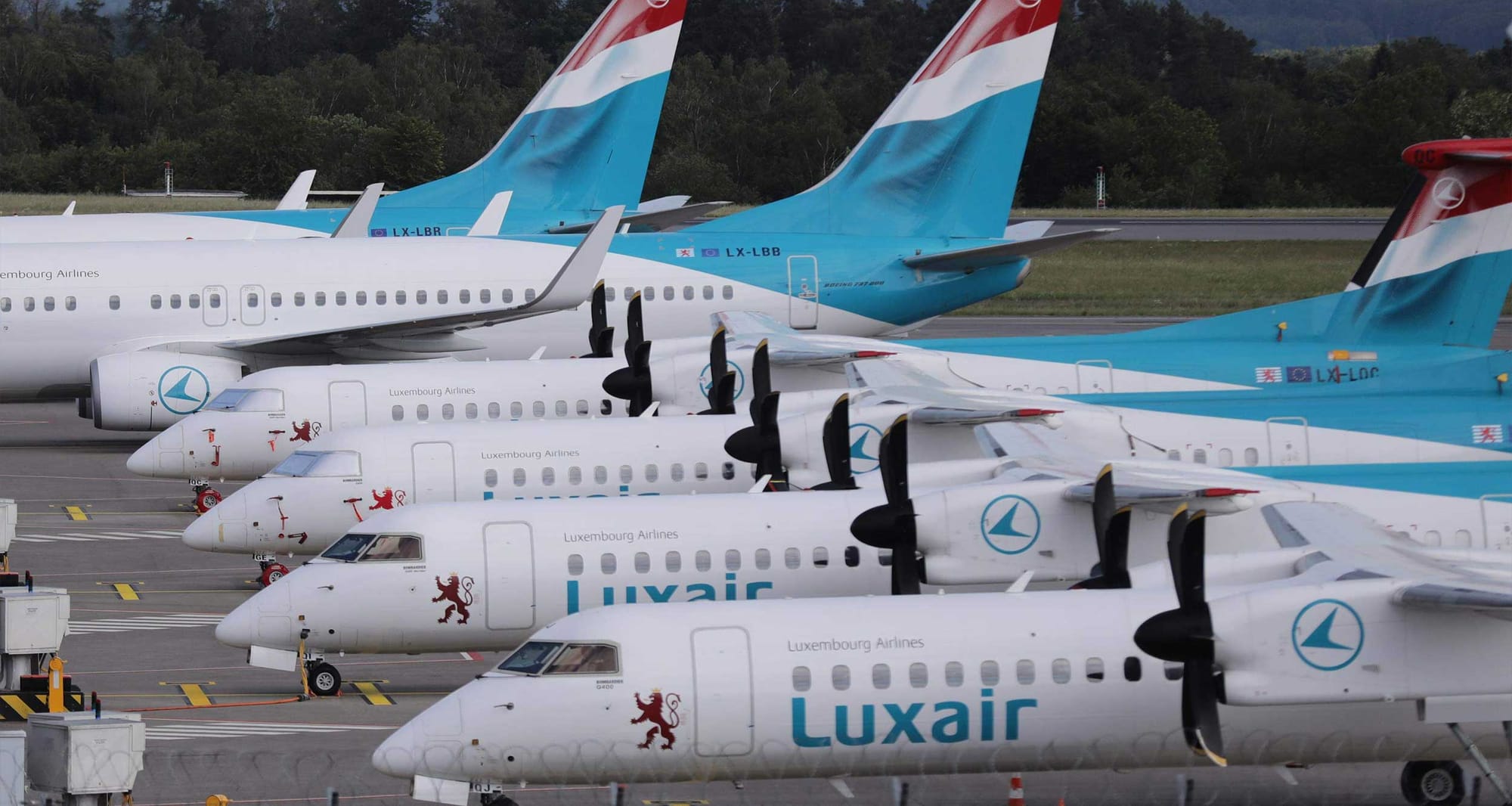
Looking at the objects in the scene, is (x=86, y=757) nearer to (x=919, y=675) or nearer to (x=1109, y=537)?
(x=919, y=675)

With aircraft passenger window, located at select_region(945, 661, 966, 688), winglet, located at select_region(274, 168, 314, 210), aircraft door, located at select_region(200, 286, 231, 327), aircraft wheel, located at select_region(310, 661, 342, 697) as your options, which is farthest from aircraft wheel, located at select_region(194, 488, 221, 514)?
winglet, located at select_region(274, 168, 314, 210)

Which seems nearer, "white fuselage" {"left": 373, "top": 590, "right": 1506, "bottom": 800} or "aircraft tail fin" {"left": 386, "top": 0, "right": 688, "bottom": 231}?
"white fuselage" {"left": 373, "top": 590, "right": 1506, "bottom": 800}

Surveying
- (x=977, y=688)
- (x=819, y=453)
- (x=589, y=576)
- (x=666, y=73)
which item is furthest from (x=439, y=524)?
(x=666, y=73)

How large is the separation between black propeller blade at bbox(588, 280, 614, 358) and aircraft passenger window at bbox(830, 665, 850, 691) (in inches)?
673

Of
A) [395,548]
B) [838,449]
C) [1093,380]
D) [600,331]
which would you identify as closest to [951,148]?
[600,331]

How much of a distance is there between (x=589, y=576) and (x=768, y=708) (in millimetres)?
4781

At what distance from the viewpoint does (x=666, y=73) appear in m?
49.6

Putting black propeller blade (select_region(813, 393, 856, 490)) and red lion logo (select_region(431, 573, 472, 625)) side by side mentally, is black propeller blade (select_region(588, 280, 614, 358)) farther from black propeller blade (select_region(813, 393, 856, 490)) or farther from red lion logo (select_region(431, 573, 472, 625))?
→ red lion logo (select_region(431, 573, 472, 625))

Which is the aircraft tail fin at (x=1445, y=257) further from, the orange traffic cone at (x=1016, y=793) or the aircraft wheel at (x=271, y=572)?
the aircraft wheel at (x=271, y=572)

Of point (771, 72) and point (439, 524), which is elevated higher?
point (771, 72)

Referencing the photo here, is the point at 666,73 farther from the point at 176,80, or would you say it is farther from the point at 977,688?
the point at 176,80

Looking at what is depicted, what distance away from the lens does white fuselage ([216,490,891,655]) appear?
20.3 meters

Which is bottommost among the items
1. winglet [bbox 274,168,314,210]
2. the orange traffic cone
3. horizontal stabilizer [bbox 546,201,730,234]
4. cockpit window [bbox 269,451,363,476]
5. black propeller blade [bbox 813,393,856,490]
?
the orange traffic cone

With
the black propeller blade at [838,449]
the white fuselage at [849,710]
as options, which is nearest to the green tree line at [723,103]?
the black propeller blade at [838,449]
